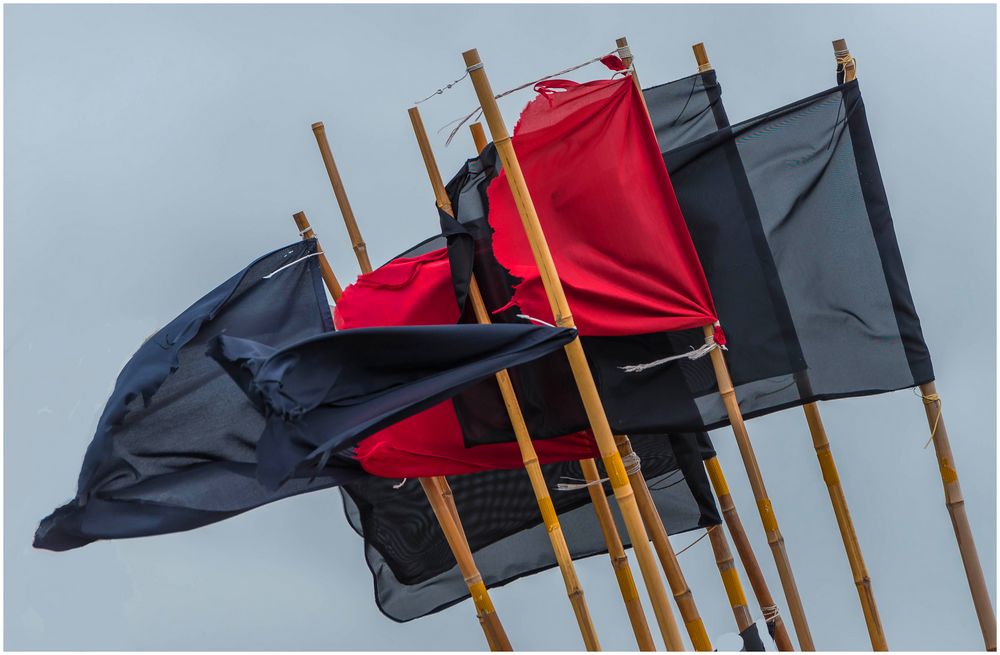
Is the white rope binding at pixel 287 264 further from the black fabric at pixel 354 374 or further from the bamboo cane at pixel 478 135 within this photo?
the black fabric at pixel 354 374

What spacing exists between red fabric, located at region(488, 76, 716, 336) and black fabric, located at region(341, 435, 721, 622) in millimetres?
1303

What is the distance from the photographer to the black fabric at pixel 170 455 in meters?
6.32

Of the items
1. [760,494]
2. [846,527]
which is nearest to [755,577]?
[846,527]

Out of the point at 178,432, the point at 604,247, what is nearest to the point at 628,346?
→ the point at 604,247

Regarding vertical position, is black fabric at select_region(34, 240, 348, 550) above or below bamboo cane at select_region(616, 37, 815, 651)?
above

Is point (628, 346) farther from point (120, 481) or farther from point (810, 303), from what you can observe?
point (120, 481)

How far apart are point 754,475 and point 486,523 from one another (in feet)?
5.40

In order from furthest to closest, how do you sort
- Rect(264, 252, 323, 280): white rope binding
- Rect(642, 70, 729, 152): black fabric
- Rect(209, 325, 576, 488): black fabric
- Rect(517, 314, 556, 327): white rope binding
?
Rect(264, 252, 323, 280): white rope binding, Rect(642, 70, 729, 152): black fabric, Rect(517, 314, 556, 327): white rope binding, Rect(209, 325, 576, 488): black fabric

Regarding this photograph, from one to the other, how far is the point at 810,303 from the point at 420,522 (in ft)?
7.73

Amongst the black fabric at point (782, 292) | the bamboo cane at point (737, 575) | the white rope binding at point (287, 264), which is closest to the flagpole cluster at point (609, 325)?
the black fabric at point (782, 292)

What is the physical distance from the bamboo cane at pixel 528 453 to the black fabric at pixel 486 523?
87 centimetres

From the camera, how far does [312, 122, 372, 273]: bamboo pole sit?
7348mm

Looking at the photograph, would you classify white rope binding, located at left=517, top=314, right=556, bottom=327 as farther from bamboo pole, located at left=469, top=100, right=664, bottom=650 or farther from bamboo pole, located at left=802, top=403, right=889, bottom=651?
bamboo pole, located at left=802, top=403, right=889, bottom=651

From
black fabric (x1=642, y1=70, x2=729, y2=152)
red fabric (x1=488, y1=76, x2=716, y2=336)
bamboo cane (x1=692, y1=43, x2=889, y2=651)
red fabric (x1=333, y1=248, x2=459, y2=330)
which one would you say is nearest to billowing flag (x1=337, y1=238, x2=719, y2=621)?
red fabric (x1=333, y1=248, x2=459, y2=330)
